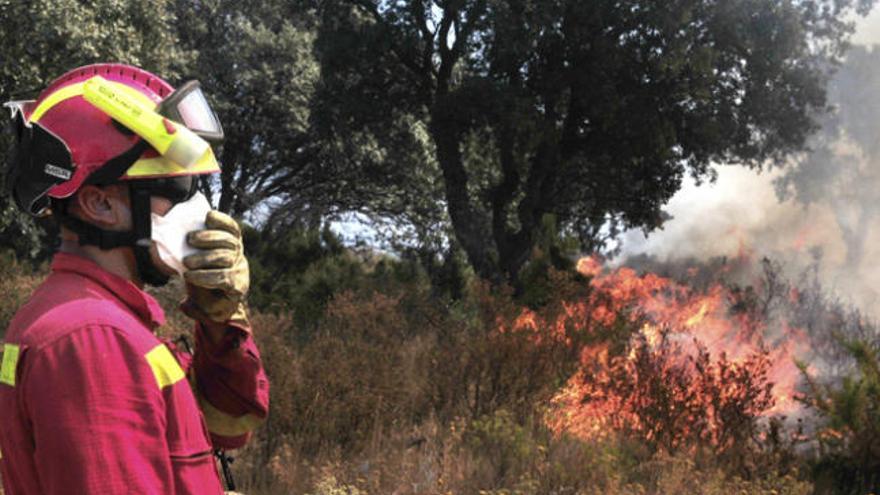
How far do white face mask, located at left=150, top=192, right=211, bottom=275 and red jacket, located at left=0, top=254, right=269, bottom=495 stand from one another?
80 mm

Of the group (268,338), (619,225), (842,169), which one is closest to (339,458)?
(268,338)

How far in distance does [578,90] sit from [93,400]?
46.5 ft

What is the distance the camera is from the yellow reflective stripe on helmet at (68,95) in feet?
4.83

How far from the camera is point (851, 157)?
32.5m

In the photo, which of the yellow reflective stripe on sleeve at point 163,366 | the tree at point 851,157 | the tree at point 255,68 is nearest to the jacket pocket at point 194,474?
the yellow reflective stripe on sleeve at point 163,366

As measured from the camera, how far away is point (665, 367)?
653 cm

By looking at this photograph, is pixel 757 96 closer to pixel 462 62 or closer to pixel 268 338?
pixel 462 62

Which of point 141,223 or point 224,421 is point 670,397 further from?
point 141,223

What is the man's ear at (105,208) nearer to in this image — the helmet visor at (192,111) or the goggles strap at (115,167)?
the goggles strap at (115,167)

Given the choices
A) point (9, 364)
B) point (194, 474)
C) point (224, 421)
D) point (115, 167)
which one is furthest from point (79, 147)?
point (224, 421)

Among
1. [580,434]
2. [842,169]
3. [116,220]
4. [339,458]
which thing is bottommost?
[339,458]

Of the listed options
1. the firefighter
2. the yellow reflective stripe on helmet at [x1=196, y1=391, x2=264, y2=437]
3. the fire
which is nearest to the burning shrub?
the fire

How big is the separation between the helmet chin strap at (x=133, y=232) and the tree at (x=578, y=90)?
13.0 m

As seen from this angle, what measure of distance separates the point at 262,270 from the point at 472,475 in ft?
31.4
